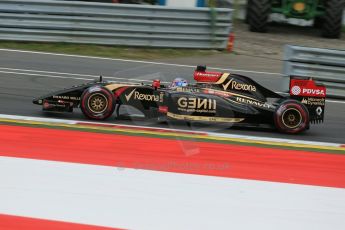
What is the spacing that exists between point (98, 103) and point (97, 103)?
13mm

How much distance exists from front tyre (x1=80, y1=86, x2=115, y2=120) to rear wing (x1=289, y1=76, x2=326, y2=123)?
7.86 feet

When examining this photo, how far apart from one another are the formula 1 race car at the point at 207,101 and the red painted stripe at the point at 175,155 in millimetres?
628

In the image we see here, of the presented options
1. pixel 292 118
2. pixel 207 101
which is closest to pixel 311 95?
pixel 292 118

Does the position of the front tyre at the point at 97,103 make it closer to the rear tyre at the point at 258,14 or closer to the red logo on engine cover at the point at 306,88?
the red logo on engine cover at the point at 306,88

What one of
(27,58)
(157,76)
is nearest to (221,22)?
(27,58)

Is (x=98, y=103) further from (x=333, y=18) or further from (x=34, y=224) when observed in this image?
(x=333, y=18)

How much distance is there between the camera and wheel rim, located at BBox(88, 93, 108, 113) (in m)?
7.12

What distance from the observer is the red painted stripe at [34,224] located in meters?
3.94

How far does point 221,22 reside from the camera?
45.0ft

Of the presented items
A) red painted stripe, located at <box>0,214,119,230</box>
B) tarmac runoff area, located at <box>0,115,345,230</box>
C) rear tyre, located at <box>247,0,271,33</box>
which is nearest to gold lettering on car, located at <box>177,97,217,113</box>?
tarmac runoff area, located at <box>0,115,345,230</box>

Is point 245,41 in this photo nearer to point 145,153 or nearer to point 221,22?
point 221,22

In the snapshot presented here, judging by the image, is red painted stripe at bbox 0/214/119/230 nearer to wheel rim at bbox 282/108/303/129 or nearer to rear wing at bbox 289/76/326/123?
wheel rim at bbox 282/108/303/129

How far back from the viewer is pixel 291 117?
23.7 ft

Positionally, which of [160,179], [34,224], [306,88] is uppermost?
[306,88]
